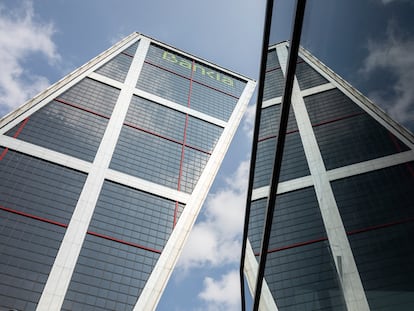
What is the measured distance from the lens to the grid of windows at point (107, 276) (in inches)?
925

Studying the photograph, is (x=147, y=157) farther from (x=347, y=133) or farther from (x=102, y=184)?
(x=347, y=133)

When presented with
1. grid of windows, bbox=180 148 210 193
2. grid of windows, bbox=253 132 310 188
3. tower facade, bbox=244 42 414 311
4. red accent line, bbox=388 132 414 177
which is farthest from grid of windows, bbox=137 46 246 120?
red accent line, bbox=388 132 414 177

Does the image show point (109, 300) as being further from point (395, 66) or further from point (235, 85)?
point (235, 85)

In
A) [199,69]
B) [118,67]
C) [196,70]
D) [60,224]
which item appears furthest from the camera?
[199,69]

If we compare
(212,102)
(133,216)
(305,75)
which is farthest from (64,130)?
(305,75)

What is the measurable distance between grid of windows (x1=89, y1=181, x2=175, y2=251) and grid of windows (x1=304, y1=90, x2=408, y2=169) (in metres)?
27.6

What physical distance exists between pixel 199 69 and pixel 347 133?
196ft

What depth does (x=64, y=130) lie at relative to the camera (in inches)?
1319

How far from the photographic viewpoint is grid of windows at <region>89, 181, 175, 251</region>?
2889 cm

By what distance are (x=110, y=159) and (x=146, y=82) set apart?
1643 cm

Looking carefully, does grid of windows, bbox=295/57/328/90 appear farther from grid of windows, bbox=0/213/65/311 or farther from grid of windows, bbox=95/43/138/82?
grid of windows, bbox=95/43/138/82

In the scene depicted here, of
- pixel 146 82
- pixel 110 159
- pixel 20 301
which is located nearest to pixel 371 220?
pixel 20 301

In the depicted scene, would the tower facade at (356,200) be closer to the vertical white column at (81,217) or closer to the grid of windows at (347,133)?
the grid of windows at (347,133)

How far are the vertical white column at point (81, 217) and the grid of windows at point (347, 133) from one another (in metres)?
23.7
